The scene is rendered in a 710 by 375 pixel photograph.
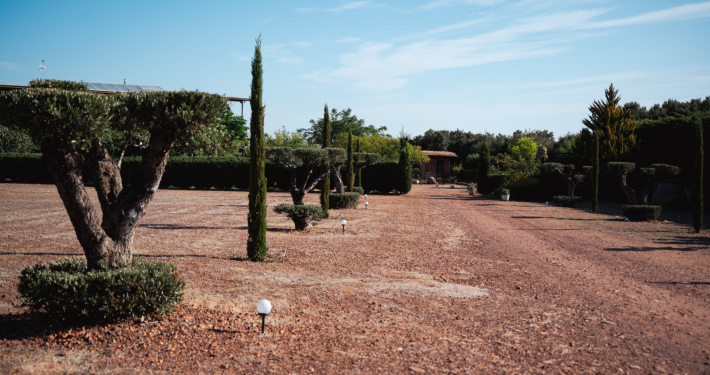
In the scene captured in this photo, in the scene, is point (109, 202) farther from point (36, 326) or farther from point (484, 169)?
point (484, 169)

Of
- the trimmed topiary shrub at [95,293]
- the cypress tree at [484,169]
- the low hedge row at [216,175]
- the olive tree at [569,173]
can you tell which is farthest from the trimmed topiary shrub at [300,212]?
the cypress tree at [484,169]

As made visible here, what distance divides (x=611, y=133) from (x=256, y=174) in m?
23.6

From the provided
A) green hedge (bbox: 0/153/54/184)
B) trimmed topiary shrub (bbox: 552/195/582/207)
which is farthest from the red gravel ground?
green hedge (bbox: 0/153/54/184)

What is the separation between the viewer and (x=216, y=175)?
1201 inches

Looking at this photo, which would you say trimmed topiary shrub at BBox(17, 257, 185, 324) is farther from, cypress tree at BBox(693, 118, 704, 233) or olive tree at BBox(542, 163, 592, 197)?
olive tree at BBox(542, 163, 592, 197)

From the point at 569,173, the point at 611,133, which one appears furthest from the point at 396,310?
the point at 611,133

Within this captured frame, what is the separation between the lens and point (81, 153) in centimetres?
461

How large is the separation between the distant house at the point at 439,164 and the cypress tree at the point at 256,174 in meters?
44.8

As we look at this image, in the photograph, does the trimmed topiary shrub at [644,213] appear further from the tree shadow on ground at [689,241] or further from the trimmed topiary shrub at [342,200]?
the trimmed topiary shrub at [342,200]

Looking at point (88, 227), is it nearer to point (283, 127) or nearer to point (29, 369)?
point (29, 369)

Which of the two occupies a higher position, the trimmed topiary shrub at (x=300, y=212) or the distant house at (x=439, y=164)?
the distant house at (x=439, y=164)

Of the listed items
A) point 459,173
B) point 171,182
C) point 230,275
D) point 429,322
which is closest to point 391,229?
point 230,275

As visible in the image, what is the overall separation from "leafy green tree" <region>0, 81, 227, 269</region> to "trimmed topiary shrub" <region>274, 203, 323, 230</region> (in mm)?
6372

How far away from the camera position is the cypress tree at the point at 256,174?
7.53 m
